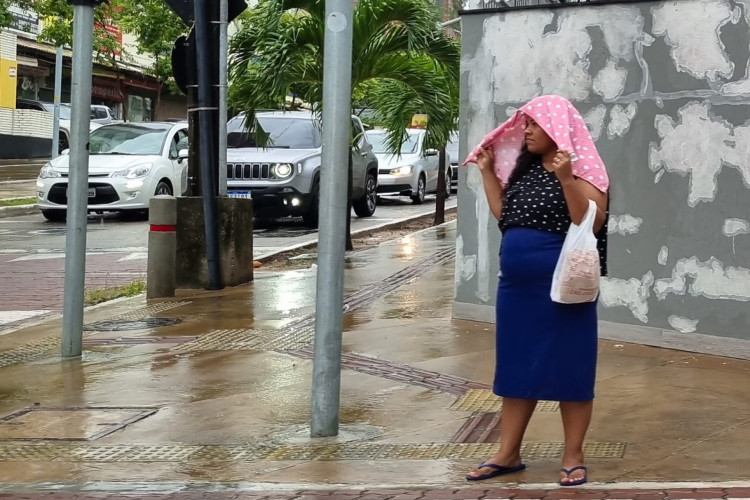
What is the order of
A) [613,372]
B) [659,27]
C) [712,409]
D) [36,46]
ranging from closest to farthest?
[712,409] < [613,372] < [659,27] < [36,46]

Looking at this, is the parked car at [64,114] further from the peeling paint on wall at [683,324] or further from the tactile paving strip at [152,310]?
the peeling paint on wall at [683,324]

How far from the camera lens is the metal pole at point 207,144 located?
39.1 ft

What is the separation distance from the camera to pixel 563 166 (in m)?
4.97

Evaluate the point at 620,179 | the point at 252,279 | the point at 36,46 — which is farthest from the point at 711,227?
the point at 36,46

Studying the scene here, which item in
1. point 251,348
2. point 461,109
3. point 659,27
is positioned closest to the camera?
point 659,27

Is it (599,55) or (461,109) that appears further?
(461,109)

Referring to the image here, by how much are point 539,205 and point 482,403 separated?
6.66 ft

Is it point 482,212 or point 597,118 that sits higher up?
point 597,118

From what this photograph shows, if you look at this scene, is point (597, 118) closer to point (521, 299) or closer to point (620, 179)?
point (620, 179)

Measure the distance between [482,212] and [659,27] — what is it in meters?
2.00

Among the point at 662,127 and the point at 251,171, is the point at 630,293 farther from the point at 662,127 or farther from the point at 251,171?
the point at 251,171

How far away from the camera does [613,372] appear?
7.61 meters

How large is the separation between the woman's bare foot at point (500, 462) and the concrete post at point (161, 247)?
669 centimetres

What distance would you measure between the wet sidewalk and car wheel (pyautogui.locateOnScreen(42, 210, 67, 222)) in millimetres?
10724
